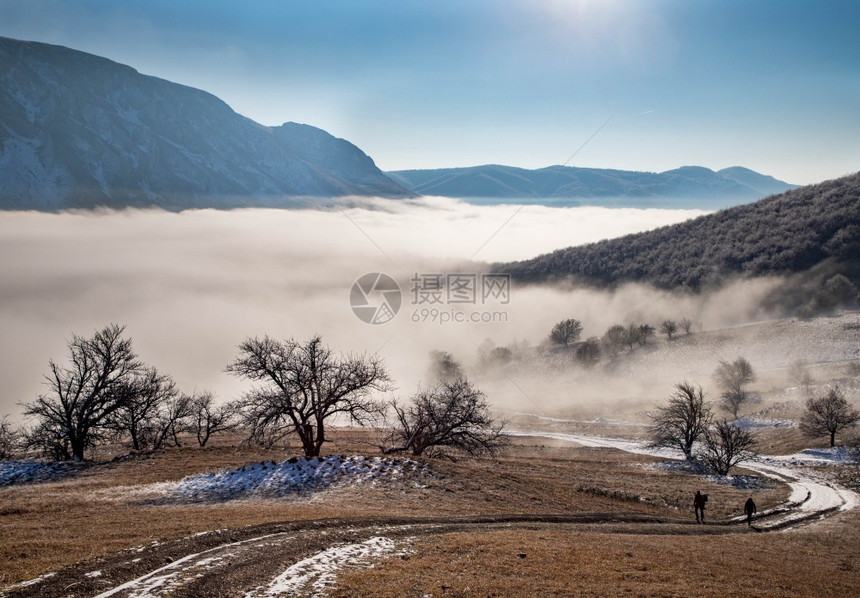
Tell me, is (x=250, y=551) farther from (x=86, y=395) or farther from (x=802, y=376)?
(x=802, y=376)

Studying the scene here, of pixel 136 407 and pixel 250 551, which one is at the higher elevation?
pixel 250 551

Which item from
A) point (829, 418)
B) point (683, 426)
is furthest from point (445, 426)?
point (829, 418)

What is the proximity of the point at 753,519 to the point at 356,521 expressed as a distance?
2533cm

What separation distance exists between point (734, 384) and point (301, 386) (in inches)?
3083

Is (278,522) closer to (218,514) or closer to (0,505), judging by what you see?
(218,514)

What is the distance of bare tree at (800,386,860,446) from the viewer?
52.3 m

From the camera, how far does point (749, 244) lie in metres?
159

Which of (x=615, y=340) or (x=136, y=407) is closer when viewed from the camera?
(x=136, y=407)

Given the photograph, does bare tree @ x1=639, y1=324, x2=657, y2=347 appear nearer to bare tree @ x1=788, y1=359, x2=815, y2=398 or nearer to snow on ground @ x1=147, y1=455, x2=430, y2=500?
bare tree @ x1=788, y1=359, x2=815, y2=398

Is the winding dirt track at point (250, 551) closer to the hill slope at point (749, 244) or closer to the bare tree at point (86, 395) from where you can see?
the bare tree at point (86, 395)

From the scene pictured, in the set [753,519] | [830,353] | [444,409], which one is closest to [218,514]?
[444,409]

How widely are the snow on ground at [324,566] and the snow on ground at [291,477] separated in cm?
1071

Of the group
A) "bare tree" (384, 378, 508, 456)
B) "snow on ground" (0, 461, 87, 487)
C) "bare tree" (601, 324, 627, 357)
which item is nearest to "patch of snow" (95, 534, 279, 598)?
"bare tree" (384, 378, 508, 456)

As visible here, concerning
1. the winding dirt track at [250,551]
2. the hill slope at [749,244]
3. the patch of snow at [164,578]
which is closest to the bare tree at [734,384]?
the winding dirt track at [250,551]
